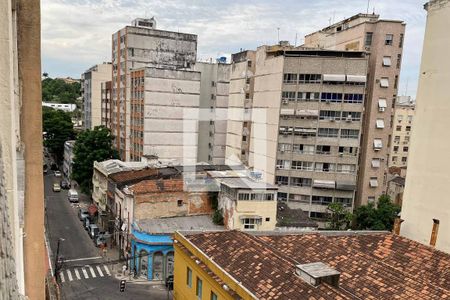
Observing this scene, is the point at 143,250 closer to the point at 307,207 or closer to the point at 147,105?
the point at 307,207

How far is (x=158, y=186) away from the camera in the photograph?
28.3 metres

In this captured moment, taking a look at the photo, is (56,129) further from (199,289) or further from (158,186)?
(199,289)

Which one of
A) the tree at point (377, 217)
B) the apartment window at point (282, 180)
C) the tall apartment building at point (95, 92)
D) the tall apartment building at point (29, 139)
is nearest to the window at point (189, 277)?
the tall apartment building at point (29, 139)

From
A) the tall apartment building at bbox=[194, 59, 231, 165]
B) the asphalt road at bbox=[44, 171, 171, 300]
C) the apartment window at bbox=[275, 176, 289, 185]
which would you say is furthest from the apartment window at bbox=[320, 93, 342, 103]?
the asphalt road at bbox=[44, 171, 171, 300]

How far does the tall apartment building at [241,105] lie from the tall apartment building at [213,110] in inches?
171

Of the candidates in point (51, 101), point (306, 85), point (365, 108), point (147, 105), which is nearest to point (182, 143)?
point (147, 105)

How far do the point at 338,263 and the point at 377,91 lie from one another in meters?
25.5

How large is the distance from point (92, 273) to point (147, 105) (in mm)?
20655

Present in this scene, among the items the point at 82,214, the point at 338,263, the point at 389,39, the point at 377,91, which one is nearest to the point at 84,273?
the point at 82,214

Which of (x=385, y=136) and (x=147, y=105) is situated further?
(x=147, y=105)

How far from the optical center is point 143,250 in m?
26.5

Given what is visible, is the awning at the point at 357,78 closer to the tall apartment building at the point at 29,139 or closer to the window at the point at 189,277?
the window at the point at 189,277

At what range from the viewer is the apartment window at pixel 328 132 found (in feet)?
119

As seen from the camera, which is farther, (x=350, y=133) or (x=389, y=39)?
(x=350, y=133)
